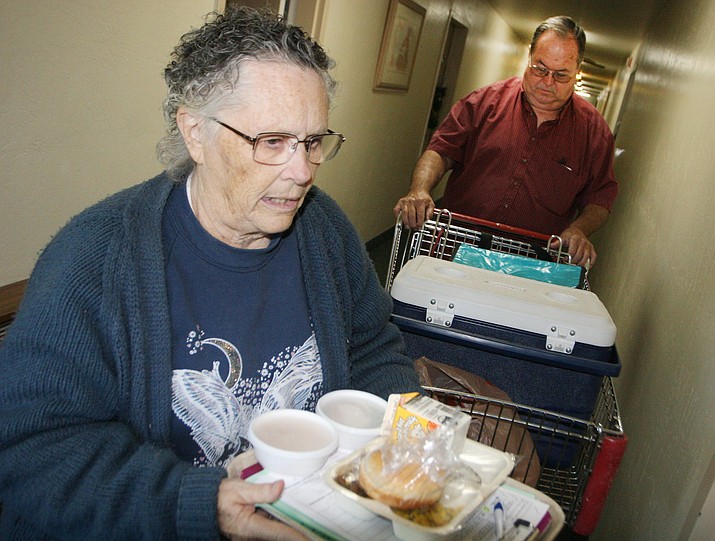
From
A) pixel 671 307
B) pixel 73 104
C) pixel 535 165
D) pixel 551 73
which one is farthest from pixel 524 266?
pixel 73 104

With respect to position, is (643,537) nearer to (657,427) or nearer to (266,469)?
(657,427)

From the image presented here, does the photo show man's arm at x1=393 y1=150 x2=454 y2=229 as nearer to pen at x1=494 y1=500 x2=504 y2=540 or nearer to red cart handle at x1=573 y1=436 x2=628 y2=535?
red cart handle at x1=573 y1=436 x2=628 y2=535

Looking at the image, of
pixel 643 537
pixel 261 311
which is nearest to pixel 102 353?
pixel 261 311

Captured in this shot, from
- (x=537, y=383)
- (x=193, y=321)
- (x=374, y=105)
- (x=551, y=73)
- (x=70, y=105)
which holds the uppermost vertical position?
(x=551, y=73)

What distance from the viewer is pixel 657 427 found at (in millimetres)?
2111

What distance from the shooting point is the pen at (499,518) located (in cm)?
96

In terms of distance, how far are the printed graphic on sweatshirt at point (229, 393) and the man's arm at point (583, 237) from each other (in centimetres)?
138

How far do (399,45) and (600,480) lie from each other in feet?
15.1

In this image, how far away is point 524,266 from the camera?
225 cm

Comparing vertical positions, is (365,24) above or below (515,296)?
above

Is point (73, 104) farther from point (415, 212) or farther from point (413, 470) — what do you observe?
point (413, 470)

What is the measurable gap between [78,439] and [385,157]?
17.4 feet

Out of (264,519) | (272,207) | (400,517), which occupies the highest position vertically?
(272,207)

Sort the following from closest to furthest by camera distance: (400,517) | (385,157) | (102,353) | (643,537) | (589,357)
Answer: (400,517)
(102,353)
(589,357)
(643,537)
(385,157)
